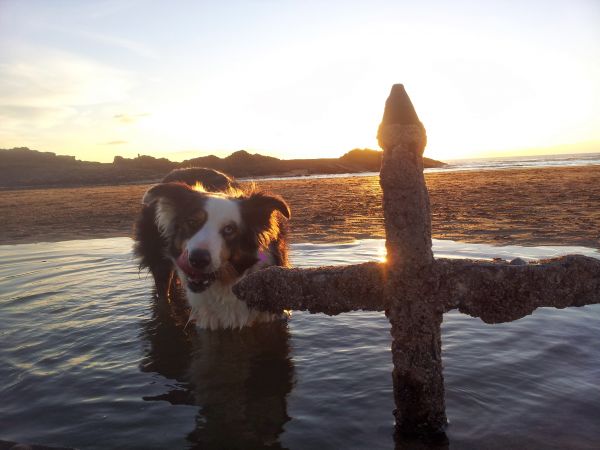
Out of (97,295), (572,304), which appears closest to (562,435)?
(572,304)

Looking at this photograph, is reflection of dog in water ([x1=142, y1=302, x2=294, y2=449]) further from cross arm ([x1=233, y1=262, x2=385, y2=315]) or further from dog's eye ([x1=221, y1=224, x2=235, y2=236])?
dog's eye ([x1=221, y1=224, x2=235, y2=236])

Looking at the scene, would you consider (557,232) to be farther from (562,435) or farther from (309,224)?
(562,435)

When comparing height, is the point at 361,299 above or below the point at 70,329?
above

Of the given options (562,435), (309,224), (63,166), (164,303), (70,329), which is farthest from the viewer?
(63,166)

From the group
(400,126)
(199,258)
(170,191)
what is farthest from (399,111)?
(170,191)

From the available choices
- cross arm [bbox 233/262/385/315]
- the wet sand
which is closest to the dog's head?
cross arm [bbox 233/262/385/315]

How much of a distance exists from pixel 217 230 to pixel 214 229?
4 cm

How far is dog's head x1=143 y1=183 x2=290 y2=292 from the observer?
17.0ft

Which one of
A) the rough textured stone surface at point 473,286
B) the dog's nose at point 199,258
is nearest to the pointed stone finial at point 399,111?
the rough textured stone surface at point 473,286

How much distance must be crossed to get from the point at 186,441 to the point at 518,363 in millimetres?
2728

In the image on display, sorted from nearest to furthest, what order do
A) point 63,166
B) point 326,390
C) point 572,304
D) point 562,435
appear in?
1. point 572,304
2. point 562,435
3. point 326,390
4. point 63,166

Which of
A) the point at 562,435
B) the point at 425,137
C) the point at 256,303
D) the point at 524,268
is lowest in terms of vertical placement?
the point at 562,435

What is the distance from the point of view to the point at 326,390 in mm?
3787

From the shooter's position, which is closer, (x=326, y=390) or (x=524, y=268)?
(x=524, y=268)
